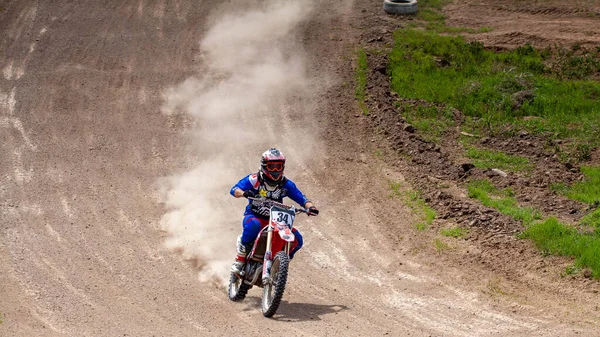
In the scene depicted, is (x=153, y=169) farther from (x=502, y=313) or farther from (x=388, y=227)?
(x=502, y=313)

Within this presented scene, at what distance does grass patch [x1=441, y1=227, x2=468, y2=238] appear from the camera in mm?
16844

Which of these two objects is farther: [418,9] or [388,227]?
[418,9]

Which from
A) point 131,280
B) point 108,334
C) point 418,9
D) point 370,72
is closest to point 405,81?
point 370,72

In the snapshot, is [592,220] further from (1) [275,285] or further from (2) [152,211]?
(2) [152,211]

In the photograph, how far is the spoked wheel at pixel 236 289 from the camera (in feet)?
44.6

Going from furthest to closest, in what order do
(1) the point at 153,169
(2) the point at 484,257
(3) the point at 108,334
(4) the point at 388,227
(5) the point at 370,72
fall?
1. (5) the point at 370,72
2. (1) the point at 153,169
3. (4) the point at 388,227
4. (2) the point at 484,257
5. (3) the point at 108,334

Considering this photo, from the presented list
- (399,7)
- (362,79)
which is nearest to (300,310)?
(362,79)

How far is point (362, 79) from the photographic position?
25.2 metres

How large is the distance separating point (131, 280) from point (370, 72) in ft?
42.4

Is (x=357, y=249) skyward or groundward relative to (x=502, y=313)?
skyward

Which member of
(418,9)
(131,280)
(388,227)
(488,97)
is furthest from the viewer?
(418,9)

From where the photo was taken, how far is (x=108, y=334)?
11914mm

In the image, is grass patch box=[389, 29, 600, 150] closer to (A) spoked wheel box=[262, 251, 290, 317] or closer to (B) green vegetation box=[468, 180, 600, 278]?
(B) green vegetation box=[468, 180, 600, 278]

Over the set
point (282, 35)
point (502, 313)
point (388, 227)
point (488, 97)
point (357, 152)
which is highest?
point (282, 35)
